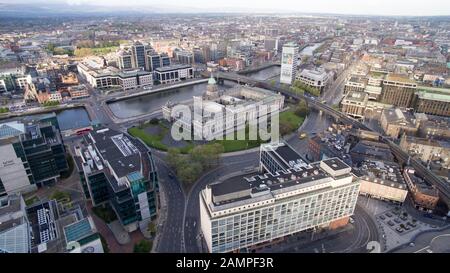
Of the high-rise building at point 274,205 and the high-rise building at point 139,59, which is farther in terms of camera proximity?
the high-rise building at point 139,59

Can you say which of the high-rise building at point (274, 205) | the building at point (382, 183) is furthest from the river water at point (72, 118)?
the building at point (382, 183)

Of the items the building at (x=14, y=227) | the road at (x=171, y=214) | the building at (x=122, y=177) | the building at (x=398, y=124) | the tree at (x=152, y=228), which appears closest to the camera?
the building at (x=14, y=227)

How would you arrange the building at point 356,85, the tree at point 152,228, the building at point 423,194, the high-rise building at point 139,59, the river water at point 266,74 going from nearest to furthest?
the tree at point 152,228 → the building at point 423,194 → the building at point 356,85 → the high-rise building at point 139,59 → the river water at point 266,74

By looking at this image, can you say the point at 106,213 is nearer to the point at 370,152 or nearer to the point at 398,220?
the point at 398,220

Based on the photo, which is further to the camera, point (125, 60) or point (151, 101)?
point (125, 60)

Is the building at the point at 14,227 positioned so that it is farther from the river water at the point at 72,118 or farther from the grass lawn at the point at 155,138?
the river water at the point at 72,118

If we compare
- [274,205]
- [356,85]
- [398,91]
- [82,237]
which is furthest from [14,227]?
[398,91]
